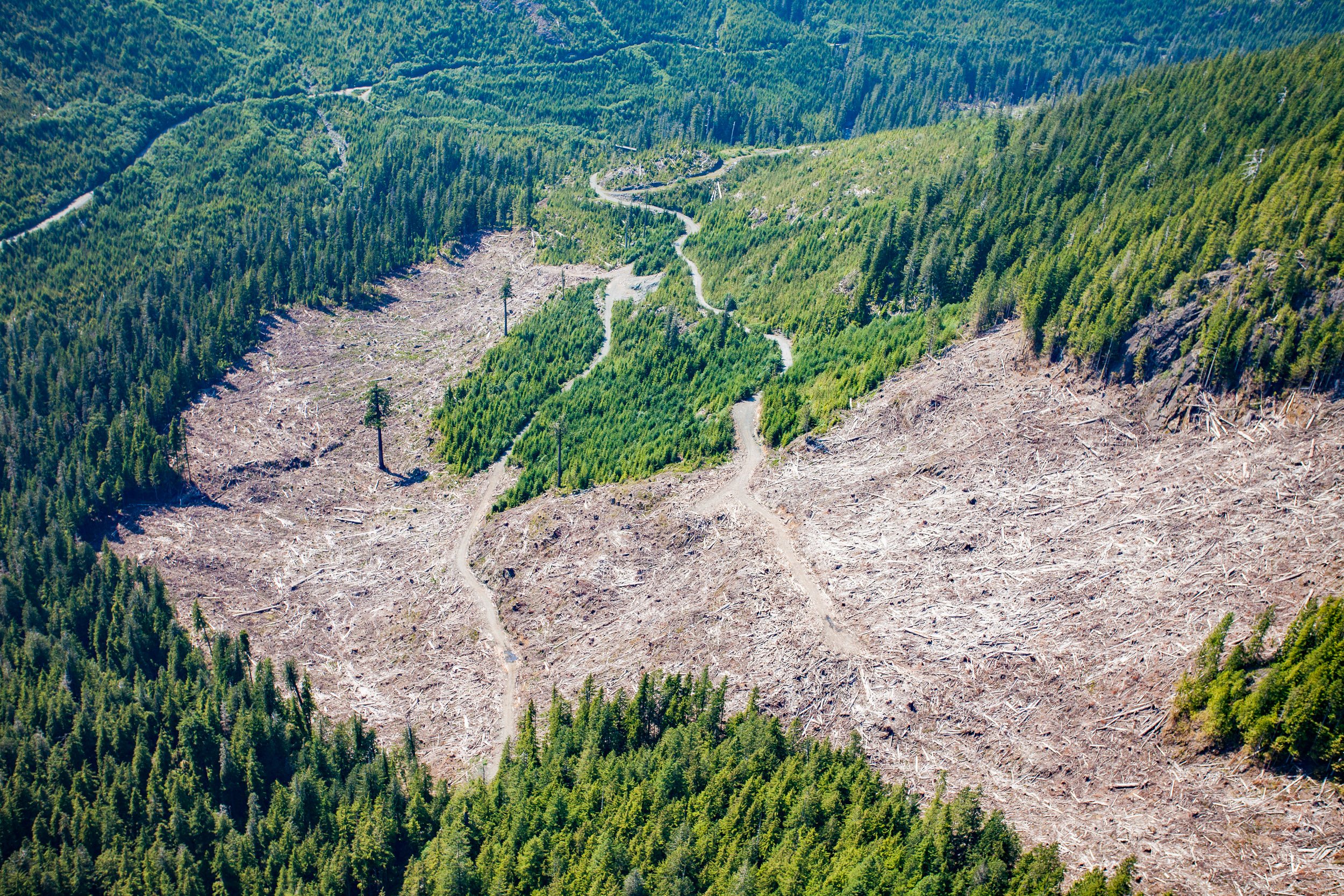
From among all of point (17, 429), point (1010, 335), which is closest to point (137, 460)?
point (17, 429)

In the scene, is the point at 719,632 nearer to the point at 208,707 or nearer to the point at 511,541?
the point at 511,541

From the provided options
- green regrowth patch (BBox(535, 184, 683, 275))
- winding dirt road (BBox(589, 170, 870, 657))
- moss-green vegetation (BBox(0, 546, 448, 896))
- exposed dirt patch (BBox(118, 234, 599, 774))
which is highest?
green regrowth patch (BBox(535, 184, 683, 275))

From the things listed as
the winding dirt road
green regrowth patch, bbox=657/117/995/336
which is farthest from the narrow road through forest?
green regrowth patch, bbox=657/117/995/336

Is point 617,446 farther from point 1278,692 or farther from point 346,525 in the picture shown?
point 1278,692

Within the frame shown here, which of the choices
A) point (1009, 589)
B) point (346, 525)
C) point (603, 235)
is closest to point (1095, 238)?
point (1009, 589)

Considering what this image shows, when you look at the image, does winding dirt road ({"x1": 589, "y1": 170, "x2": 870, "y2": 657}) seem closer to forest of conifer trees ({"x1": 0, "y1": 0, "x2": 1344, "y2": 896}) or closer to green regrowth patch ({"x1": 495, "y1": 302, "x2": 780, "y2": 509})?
green regrowth patch ({"x1": 495, "y1": 302, "x2": 780, "y2": 509})
